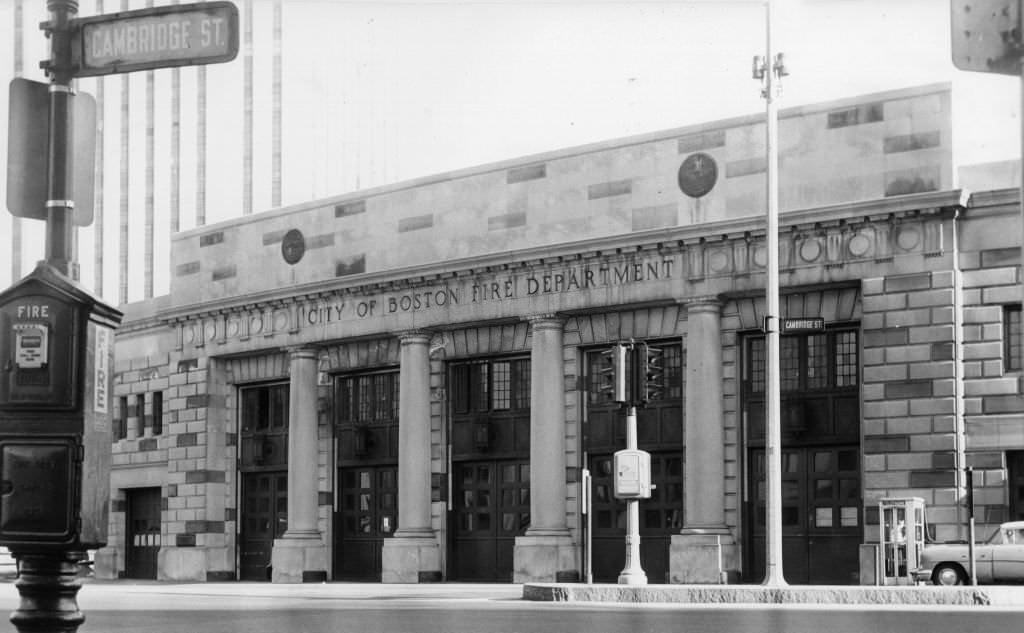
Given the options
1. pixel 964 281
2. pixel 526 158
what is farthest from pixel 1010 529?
pixel 526 158

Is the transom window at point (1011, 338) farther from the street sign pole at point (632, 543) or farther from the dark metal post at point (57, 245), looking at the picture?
the dark metal post at point (57, 245)

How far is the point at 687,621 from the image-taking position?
20.9 metres

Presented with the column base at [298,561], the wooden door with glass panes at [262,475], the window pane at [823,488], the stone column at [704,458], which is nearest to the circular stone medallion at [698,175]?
the stone column at [704,458]

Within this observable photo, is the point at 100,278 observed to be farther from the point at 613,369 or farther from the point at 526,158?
the point at 613,369

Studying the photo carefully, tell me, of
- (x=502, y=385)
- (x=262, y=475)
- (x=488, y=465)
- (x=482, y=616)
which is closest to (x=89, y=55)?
(x=482, y=616)

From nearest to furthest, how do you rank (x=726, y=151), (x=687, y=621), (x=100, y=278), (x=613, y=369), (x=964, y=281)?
(x=687, y=621), (x=613, y=369), (x=964, y=281), (x=726, y=151), (x=100, y=278)

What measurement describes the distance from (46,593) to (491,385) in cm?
3278

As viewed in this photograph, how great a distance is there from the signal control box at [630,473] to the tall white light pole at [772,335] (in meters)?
2.32

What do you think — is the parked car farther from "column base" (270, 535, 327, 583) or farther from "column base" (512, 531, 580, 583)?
"column base" (270, 535, 327, 583)

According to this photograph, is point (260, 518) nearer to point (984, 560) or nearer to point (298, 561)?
point (298, 561)

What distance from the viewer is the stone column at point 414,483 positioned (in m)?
41.0

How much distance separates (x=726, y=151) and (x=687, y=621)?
698 inches

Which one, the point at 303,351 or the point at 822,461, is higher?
the point at 303,351

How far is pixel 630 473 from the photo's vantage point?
29.7 metres
